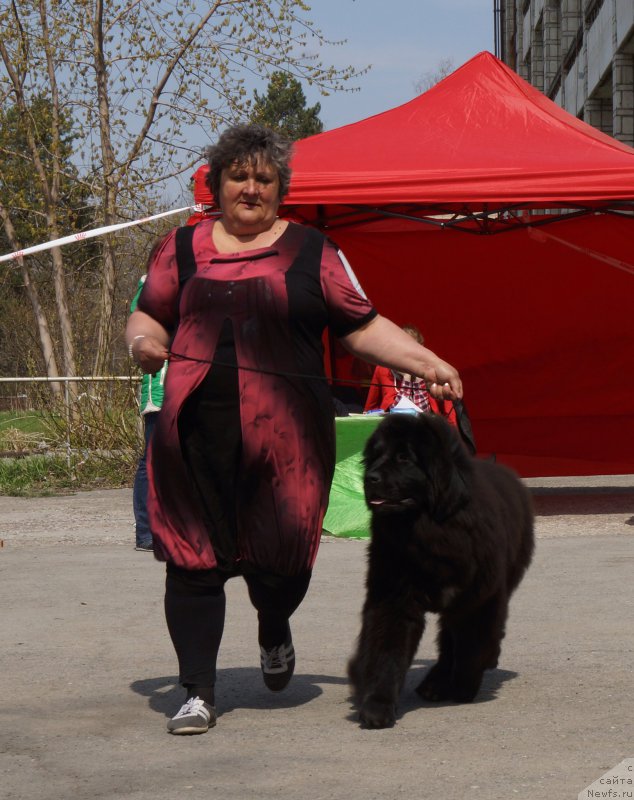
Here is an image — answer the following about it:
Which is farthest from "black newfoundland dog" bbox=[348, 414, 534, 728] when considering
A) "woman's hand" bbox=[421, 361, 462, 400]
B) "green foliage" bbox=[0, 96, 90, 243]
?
"green foliage" bbox=[0, 96, 90, 243]

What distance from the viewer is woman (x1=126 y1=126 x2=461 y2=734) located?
161 inches

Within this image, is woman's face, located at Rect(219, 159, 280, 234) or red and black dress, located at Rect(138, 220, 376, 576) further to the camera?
woman's face, located at Rect(219, 159, 280, 234)

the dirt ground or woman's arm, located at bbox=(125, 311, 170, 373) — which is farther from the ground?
woman's arm, located at bbox=(125, 311, 170, 373)

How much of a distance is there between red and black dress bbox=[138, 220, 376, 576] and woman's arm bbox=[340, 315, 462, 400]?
188 millimetres

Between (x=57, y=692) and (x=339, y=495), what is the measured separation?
470 centimetres

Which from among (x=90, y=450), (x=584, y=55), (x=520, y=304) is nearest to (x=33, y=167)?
(x=90, y=450)

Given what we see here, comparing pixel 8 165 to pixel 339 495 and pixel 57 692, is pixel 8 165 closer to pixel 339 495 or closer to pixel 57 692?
pixel 339 495

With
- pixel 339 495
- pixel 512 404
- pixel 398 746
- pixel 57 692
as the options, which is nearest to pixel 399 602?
pixel 398 746

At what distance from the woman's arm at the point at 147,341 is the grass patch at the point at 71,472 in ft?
29.1

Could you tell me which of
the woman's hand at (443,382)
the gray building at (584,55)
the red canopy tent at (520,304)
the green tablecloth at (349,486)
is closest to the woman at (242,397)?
the woman's hand at (443,382)

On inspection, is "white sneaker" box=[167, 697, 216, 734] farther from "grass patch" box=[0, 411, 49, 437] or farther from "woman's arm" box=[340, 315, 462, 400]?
"grass patch" box=[0, 411, 49, 437]

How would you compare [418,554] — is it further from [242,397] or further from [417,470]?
[242,397]

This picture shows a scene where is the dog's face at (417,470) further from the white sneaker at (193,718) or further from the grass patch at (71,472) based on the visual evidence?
the grass patch at (71,472)

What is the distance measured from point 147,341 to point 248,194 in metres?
0.59
